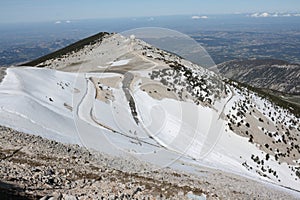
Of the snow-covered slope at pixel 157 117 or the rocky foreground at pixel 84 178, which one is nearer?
the rocky foreground at pixel 84 178

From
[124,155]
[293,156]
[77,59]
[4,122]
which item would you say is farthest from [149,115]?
[77,59]

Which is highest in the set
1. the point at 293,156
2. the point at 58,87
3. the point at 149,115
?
the point at 58,87

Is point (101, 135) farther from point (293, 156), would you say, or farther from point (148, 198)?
point (293, 156)

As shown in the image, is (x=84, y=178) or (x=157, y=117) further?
(x=157, y=117)

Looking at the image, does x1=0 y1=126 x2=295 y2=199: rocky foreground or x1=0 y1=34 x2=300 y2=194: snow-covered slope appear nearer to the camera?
x1=0 y1=126 x2=295 y2=199: rocky foreground
